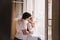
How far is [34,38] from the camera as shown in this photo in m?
2.28

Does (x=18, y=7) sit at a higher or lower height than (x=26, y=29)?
higher

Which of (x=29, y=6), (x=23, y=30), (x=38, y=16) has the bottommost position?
(x=23, y=30)

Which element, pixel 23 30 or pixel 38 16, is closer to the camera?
pixel 23 30
